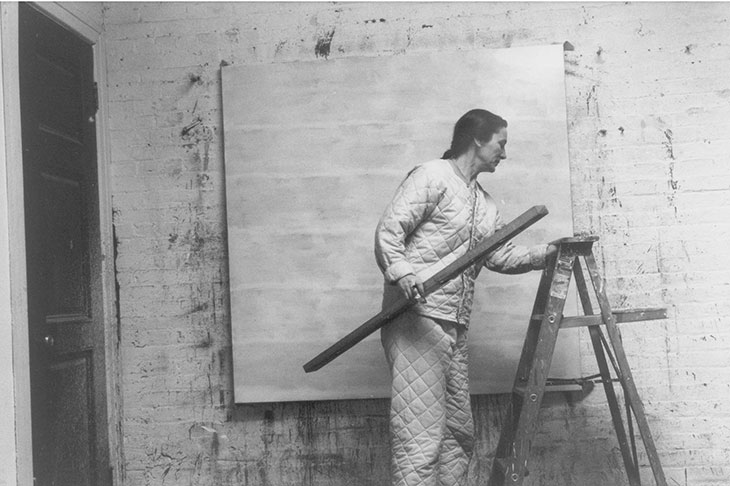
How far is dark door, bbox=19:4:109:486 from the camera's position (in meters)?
2.67

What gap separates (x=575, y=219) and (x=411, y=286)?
1107 millimetres

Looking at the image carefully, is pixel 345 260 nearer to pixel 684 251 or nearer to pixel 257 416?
pixel 257 416

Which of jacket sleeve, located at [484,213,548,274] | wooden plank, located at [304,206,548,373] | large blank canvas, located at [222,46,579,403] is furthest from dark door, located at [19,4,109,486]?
jacket sleeve, located at [484,213,548,274]

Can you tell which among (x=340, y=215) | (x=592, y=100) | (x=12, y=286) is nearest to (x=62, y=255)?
(x=12, y=286)

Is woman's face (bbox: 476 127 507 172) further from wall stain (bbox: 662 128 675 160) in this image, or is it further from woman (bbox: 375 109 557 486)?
wall stain (bbox: 662 128 675 160)

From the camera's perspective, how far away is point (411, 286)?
2359 mm

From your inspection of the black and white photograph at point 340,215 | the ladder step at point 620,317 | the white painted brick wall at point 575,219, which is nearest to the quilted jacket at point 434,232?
the ladder step at point 620,317

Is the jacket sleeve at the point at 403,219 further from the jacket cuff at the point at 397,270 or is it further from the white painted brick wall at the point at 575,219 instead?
the white painted brick wall at the point at 575,219

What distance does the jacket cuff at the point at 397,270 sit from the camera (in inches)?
93.0

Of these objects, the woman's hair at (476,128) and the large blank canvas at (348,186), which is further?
the large blank canvas at (348,186)

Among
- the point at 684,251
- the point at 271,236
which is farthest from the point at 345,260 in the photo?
the point at 684,251

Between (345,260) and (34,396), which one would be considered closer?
(34,396)

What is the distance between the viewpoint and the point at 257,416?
3199 millimetres

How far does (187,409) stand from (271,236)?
0.87 m
